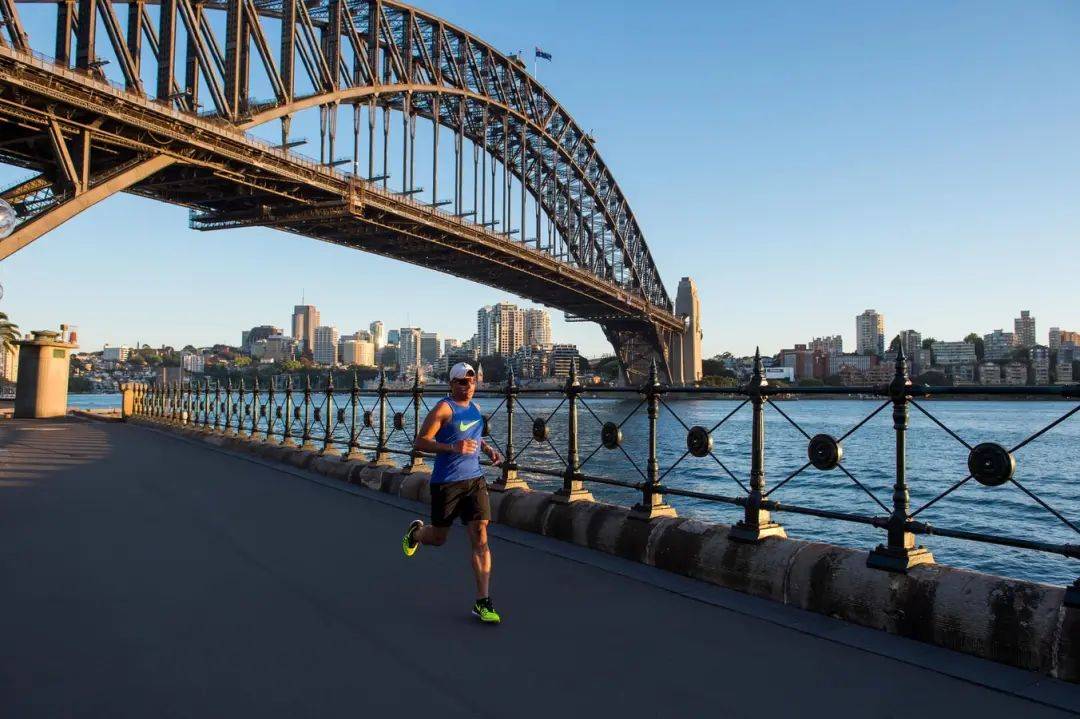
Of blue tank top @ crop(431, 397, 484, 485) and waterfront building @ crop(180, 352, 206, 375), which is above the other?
waterfront building @ crop(180, 352, 206, 375)

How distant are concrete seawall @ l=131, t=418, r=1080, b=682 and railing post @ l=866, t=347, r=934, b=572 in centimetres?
6

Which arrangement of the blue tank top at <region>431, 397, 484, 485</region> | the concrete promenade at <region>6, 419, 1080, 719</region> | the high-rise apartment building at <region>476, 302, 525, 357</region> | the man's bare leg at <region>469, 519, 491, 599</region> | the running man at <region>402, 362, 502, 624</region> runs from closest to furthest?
the concrete promenade at <region>6, 419, 1080, 719</region> < the man's bare leg at <region>469, 519, 491, 599</region> < the running man at <region>402, 362, 502, 624</region> < the blue tank top at <region>431, 397, 484, 485</region> < the high-rise apartment building at <region>476, 302, 525, 357</region>

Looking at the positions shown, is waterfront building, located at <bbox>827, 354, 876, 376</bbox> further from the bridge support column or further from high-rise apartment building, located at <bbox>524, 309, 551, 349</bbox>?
the bridge support column

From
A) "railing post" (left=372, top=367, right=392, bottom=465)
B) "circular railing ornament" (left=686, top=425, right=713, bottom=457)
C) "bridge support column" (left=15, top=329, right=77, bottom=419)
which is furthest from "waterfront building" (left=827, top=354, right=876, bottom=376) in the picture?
"circular railing ornament" (left=686, top=425, right=713, bottom=457)

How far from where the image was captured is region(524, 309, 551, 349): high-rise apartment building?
A: 5886 inches

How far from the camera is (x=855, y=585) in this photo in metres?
3.85

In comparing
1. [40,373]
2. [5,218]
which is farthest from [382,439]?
[40,373]

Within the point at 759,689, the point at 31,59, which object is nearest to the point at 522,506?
the point at 759,689

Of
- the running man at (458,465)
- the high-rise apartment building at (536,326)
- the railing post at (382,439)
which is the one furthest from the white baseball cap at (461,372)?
the high-rise apartment building at (536,326)

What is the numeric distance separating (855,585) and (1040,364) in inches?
3724

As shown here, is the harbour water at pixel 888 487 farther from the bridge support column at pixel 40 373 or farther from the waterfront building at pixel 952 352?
the waterfront building at pixel 952 352

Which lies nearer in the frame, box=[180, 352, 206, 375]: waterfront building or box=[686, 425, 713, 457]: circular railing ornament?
box=[686, 425, 713, 457]: circular railing ornament

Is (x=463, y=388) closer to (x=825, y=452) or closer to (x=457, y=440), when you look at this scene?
(x=457, y=440)

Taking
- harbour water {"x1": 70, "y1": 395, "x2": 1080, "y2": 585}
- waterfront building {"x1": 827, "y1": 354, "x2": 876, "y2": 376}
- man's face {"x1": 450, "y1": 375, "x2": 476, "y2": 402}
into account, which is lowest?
harbour water {"x1": 70, "y1": 395, "x2": 1080, "y2": 585}
